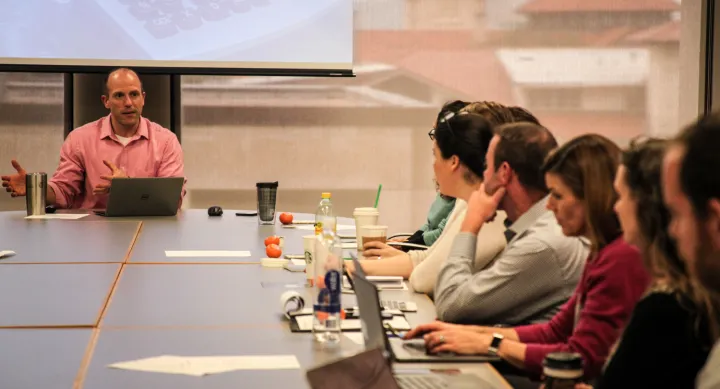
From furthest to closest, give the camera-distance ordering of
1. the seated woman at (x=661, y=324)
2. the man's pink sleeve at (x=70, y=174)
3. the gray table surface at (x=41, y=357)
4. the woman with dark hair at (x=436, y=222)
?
the man's pink sleeve at (x=70, y=174)
the woman with dark hair at (x=436, y=222)
the gray table surface at (x=41, y=357)
the seated woman at (x=661, y=324)

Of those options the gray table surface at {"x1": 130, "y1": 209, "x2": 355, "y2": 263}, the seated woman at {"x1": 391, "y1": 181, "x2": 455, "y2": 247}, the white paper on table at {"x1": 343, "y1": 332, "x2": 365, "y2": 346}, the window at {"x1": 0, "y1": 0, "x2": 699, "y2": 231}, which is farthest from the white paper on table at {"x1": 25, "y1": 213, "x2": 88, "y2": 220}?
the white paper on table at {"x1": 343, "y1": 332, "x2": 365, "y2": 346}

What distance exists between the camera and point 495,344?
1.92 meters

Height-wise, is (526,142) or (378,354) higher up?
(526,142)

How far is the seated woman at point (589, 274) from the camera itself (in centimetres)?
181

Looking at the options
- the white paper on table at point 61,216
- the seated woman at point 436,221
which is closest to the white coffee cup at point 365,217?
the seated woman at point 436,221

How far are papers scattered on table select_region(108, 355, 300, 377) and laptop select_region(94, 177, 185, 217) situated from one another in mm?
2570

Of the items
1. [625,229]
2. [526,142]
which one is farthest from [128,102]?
[625,229]

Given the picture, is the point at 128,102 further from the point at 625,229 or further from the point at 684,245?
the point at 684,245

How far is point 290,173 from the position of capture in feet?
21.0

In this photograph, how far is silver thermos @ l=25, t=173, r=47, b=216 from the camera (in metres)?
4.32

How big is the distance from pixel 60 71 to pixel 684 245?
5.20 metres

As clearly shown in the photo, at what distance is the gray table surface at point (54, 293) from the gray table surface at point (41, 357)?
10 centimetres

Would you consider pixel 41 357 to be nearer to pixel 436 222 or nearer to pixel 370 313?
pixel 370 313

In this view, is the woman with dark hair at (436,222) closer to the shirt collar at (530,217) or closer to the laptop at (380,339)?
the shirt collar at (530,217)
